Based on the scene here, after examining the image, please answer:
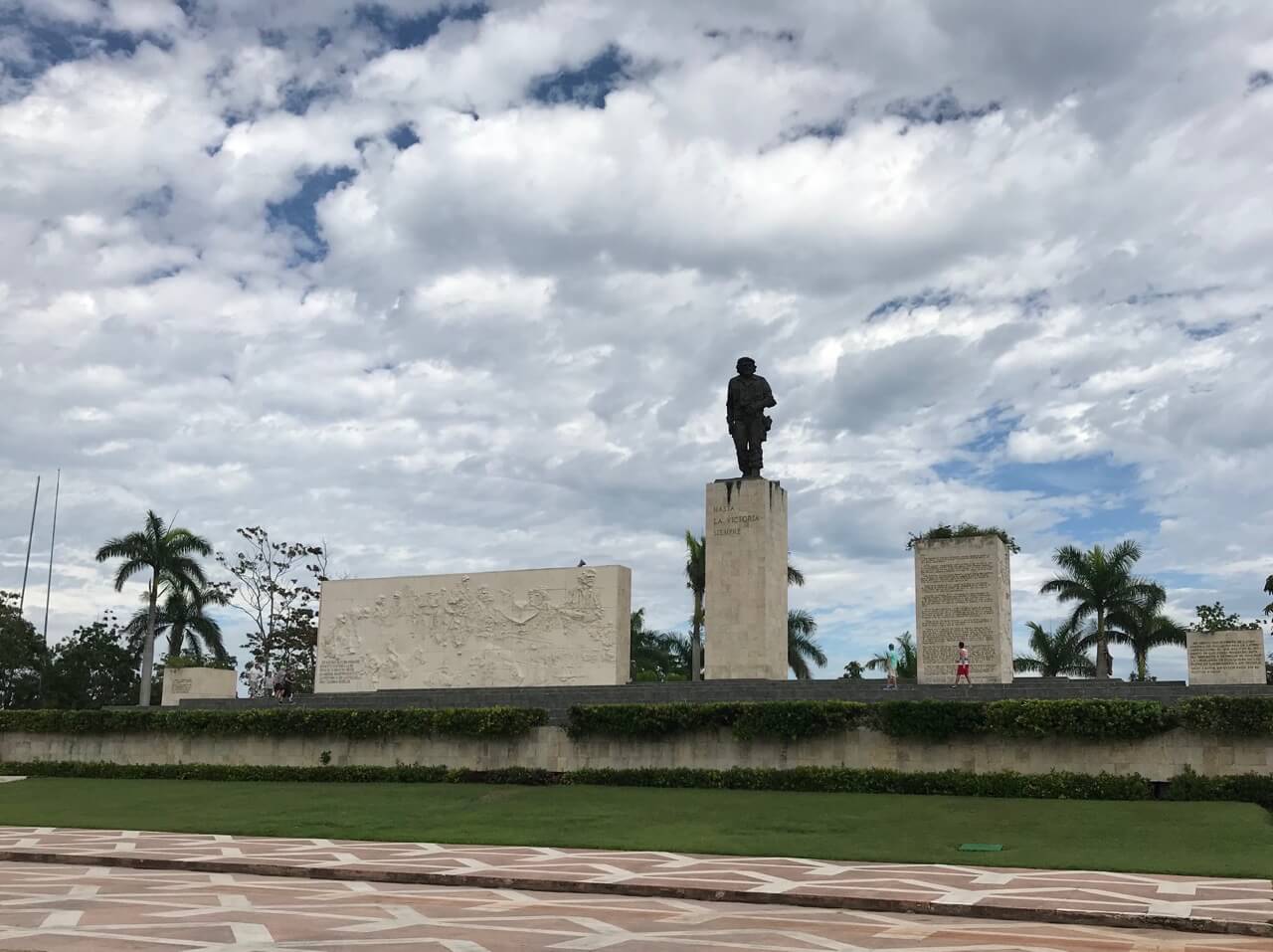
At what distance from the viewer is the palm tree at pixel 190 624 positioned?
3606 cm

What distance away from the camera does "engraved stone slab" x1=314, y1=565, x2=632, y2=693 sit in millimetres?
21688

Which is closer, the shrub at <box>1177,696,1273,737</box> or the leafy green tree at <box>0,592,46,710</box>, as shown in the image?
the shrub at <box>1177,696,1273,737</box>

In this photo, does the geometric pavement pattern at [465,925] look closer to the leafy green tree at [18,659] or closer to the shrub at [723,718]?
the shrub at [723,718]

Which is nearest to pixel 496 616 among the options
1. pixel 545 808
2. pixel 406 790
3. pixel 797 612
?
pixel 406 790

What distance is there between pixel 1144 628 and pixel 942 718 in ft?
61.2

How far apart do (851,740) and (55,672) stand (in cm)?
3160

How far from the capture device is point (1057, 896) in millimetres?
8312

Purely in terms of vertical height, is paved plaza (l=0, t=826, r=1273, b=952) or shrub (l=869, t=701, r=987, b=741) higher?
shrub (l=869, t=701, r=987, b=741)

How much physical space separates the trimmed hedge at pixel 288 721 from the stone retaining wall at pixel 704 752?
15cm

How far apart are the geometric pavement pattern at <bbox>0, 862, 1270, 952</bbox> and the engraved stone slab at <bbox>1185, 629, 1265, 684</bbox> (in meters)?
17.7

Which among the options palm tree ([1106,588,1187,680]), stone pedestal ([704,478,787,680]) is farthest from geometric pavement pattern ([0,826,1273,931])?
palm tree ([1106,588,1187,680])

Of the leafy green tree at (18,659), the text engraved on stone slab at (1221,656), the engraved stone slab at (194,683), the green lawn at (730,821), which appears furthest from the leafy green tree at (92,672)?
the text engraved on stone slab at (1221,656)

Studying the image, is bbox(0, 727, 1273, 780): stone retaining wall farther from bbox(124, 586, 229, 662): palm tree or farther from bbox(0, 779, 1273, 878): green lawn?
bbox(124, 586, 229, 662): palm tree

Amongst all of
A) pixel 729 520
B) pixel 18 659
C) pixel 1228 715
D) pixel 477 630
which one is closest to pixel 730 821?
pixel 1228 715
